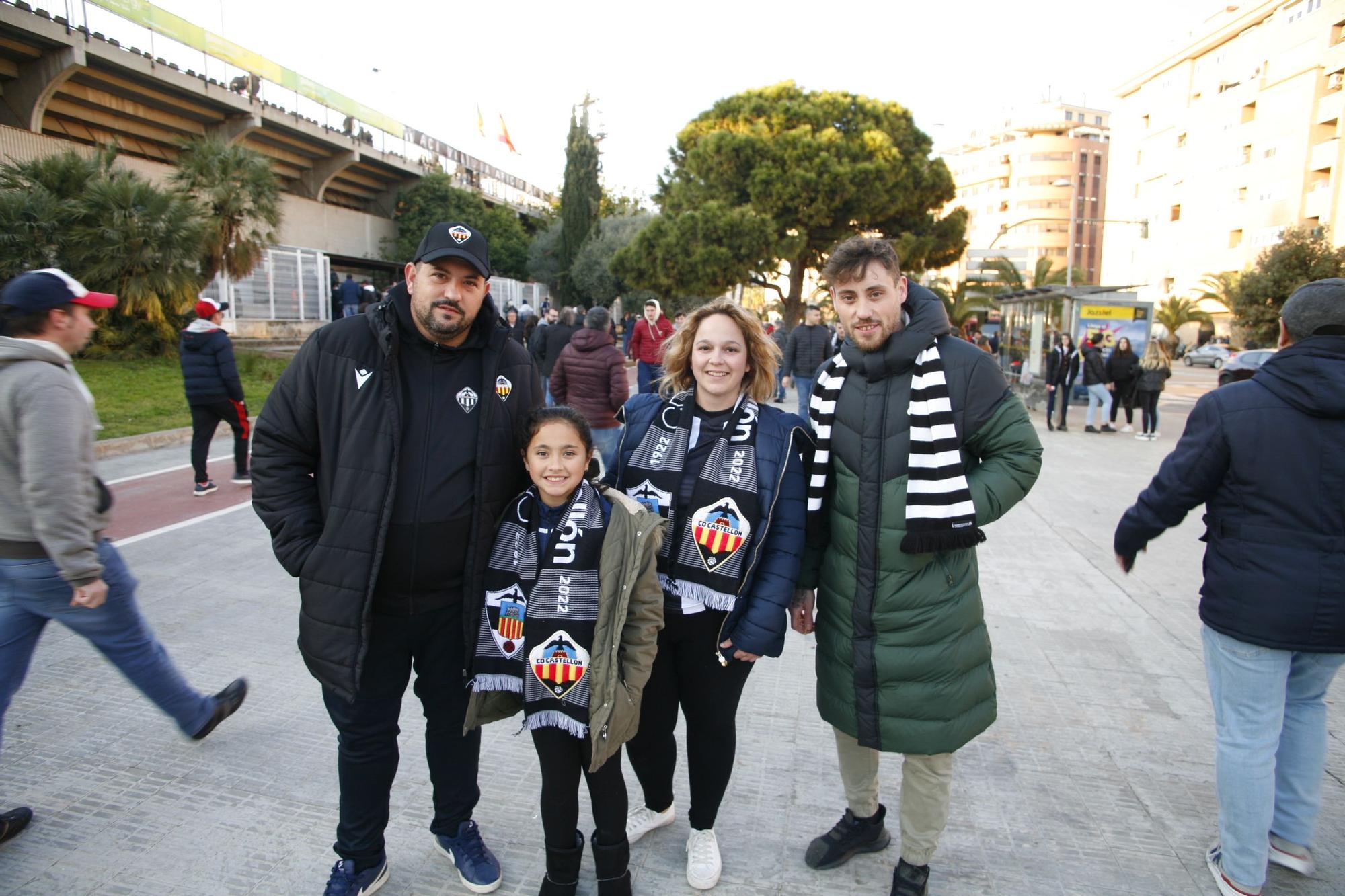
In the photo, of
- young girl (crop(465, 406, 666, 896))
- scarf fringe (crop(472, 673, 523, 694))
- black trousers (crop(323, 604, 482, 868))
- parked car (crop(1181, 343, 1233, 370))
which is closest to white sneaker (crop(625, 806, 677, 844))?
young girl (crop(465, 406, 666, 896))

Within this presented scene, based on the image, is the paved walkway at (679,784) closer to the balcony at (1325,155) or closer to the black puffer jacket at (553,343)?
the black puffer jacket at (553,343)

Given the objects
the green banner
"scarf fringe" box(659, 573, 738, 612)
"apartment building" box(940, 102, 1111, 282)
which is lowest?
"scarf fringe" box(659, 573, 738, 612)

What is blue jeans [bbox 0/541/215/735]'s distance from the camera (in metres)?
2.52

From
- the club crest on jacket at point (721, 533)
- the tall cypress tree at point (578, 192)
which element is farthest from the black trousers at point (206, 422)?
the tall cypress tree at point (578, 192)

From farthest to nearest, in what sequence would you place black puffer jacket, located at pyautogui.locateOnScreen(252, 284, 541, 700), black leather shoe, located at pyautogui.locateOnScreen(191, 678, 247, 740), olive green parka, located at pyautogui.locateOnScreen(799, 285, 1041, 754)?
1. black leather shoe, located at pyautogui.locateOnScreen(191, 678, 247, 740)
2. olive green parka, located at pyautogui.locateOnScreen(799, 285, 1041, 754)
3. black puffer jacket, located at pyautogui.locateOnScreen(252, 284, 541, 700)

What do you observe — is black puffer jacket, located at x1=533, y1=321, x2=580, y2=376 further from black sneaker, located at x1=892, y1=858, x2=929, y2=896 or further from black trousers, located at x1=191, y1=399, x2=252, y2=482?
black sneaker, located at x1=892, y1=858, x2=929, y2=896

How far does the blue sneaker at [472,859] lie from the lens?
2.43 m

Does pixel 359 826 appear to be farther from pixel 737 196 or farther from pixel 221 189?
pixel 737 196

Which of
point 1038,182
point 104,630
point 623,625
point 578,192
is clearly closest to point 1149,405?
point 623,625

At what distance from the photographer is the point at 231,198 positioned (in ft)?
57.2

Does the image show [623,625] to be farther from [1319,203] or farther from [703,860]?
[1319,203]

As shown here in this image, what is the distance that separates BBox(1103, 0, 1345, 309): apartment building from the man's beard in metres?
44.0

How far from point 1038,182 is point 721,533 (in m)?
102

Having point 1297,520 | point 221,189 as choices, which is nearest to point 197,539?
point 1297,520
